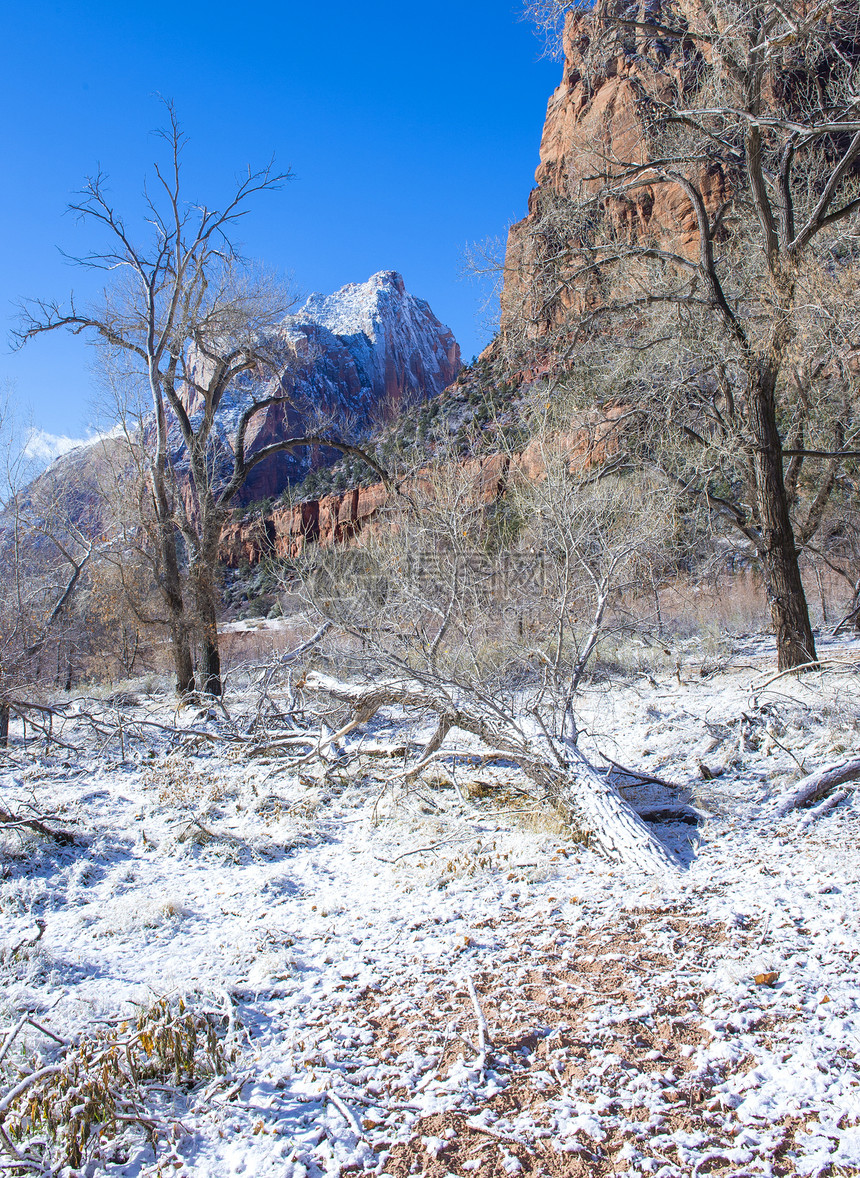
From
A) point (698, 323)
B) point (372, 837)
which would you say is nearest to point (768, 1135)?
point (372, 837)

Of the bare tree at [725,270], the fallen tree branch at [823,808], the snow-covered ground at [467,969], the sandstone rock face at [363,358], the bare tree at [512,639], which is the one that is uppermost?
the sandstone rock face at [363,358]

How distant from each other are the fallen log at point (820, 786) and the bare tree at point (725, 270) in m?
2.49

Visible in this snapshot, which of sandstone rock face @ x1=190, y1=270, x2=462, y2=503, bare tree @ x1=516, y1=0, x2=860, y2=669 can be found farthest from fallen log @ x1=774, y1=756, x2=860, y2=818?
sandstone rock face @ x1=190, y1=270, x2=462, y2=503

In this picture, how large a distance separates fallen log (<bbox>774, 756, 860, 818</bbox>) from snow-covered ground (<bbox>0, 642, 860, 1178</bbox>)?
14 cm

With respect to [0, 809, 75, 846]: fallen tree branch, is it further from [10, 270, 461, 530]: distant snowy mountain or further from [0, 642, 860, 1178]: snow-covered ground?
[10, 270, 461, 530]: distant snowy mountain

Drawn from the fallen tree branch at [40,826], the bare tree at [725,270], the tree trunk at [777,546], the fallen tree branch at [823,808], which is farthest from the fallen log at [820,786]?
the fallen tree branch at [40,826]

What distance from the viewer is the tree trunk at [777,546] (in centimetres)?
694

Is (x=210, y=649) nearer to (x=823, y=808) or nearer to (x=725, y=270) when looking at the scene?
(x=823, y=808)

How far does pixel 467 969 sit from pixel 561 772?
2.08 m

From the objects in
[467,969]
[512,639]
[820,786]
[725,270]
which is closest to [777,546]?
[512,639]

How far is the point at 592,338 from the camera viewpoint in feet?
28.8

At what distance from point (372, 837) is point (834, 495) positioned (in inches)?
505

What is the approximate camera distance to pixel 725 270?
8984 millimetres

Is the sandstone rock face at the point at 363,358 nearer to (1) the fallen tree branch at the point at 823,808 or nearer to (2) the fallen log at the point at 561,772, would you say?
(2) the fallen log at the point at 561,772
